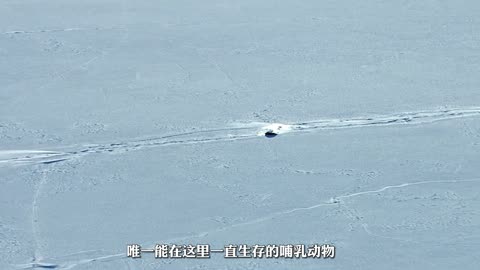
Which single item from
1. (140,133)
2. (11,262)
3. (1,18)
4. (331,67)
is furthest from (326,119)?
(1,18)

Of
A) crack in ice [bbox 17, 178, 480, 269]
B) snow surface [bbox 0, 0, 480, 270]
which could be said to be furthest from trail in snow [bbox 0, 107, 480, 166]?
crack in ice [bbox 17, 178, 480, 269]

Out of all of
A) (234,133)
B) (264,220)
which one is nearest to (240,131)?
(234,133)

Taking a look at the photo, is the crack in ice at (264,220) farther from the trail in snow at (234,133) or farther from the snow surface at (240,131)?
the trail in snow at (234,133)

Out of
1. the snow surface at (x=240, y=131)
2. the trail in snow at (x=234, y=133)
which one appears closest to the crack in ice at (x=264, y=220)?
the snow surface at (x=240, y=131)

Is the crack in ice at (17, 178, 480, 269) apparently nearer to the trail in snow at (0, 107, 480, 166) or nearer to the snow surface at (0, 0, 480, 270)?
the snow surface at (0, 0, 480, 270)

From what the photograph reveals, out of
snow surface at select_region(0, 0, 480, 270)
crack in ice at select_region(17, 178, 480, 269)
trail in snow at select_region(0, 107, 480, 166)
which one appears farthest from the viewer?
trail in snow at select_region(0, 107, 480, 166)

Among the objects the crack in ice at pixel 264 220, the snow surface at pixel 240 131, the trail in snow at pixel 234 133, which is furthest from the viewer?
the trail in snow at pixel 234 133

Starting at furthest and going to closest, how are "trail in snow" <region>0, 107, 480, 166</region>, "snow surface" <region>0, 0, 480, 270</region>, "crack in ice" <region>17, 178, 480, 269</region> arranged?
"trail in snow" <region>0, 107, 480, 166</region> → "snow surface" <region>0, 0, 480, 270</region> → "crack in ice" <region>17, 178, 480, 269</region>

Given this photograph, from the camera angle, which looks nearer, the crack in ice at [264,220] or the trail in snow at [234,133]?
the crack in ice at [264,220]

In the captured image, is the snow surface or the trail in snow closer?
the snow surface

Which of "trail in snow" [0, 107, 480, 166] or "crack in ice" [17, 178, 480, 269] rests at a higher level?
"trail in snow" [0, 107, 480, 166]

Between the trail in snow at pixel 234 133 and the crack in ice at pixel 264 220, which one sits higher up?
the trail in snow at pixel 234 133
